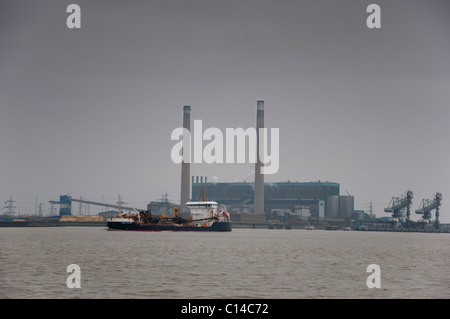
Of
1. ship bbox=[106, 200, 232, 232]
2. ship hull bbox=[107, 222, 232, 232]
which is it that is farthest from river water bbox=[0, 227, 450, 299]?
ship bbox=[106, 200, 232, 232]

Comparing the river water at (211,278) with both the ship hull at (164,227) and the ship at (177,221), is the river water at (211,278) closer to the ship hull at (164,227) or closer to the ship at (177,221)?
the ship hull at (164,227)

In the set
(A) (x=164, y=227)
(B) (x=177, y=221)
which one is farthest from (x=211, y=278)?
(B) (x=177, y=221)

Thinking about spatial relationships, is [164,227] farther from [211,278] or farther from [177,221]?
[211,278]

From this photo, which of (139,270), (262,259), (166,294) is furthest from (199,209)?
(166,294)

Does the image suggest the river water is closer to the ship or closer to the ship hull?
the ship hull

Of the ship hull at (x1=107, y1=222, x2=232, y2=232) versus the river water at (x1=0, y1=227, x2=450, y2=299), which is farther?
the ship hull at (x1=107, y1=222, x2=232, y2=232)

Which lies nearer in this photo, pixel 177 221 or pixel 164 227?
pixel 164 227

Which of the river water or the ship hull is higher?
the river water

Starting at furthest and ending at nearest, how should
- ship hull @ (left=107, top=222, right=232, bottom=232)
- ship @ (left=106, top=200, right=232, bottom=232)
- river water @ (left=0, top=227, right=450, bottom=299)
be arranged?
1. ship @ (left=106, top=200, right=232, bottom=232)
2. ship hull @ (left=107, top=222, right=232, bottom=232)
3. river water @ (left=0, top=227, right=450, bottom=299)
